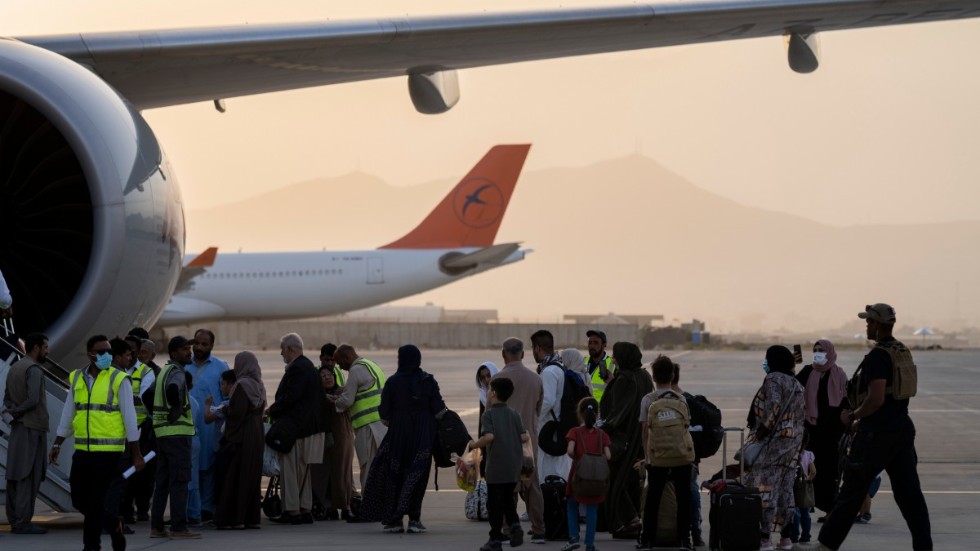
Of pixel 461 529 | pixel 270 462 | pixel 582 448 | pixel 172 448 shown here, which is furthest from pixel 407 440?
pixel 172 448

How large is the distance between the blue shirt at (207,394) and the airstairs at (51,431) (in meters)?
0.96

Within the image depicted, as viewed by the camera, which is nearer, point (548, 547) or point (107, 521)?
point (107, 521)

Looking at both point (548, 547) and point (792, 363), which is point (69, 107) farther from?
point (792, 363)

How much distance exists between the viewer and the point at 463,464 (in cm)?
1033

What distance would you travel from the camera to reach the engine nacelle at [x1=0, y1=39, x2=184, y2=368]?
1056 centimetres

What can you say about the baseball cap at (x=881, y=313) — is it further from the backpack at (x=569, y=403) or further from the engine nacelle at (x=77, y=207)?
the engine nacelle at (x=77, y=207)

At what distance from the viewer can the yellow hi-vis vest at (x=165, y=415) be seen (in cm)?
1037

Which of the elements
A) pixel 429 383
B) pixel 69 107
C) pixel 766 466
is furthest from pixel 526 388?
pixel 69 107

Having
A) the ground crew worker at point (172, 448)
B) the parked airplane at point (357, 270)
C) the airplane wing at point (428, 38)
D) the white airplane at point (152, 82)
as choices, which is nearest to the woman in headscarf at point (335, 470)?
the ground crew worker at point (172, 448)

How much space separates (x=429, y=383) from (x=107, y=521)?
2.63m

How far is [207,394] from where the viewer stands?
1147 cm

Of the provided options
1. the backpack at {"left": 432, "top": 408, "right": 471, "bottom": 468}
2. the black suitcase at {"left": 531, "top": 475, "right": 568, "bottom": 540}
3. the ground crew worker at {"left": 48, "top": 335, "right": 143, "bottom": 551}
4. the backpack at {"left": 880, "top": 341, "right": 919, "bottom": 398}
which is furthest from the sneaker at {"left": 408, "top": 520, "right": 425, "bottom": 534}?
the backpack at {"left": 880, "top": 341, "right": 919, "bottom": 398}

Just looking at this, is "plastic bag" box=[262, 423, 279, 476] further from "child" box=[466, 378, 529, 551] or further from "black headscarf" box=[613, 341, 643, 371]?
"black headscarf" box=[613, 341, 643, 371]

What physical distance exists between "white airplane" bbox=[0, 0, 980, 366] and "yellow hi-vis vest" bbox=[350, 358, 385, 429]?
169 cm
